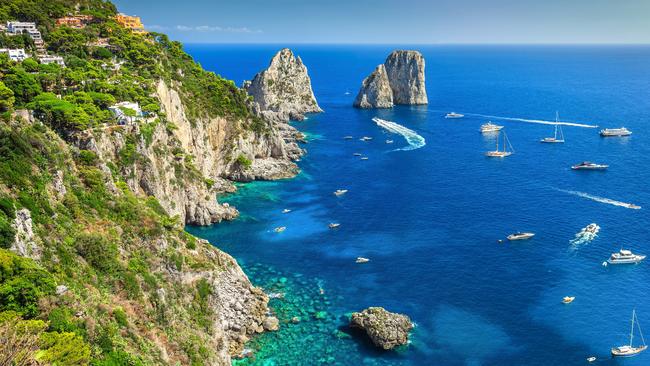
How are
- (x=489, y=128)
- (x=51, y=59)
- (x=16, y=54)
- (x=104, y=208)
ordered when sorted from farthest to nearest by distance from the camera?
(x=489, y=128) → (x=51, y=59) → (x=16, y=54) → (x=104, y=208)

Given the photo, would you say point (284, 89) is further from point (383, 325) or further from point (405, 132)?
point (383, 325)

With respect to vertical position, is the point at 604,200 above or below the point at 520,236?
above

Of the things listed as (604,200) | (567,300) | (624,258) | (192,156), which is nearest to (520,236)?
(624,258)

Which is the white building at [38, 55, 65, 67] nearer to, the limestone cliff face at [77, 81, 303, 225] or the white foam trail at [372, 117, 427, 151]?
the limestone cliff face at [77, 81, 303, 225]

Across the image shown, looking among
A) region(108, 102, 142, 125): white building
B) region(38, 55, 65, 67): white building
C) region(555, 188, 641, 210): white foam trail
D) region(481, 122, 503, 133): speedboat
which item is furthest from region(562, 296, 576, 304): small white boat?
region(481, 122, 503, 133): speedboat

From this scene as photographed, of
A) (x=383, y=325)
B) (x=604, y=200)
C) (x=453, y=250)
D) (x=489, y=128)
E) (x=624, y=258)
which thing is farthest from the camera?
(x=489, y=128)

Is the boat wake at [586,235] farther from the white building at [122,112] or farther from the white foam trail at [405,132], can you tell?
the white building at [122,112]

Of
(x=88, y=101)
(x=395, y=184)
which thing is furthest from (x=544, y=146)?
(x=88, y=101)
